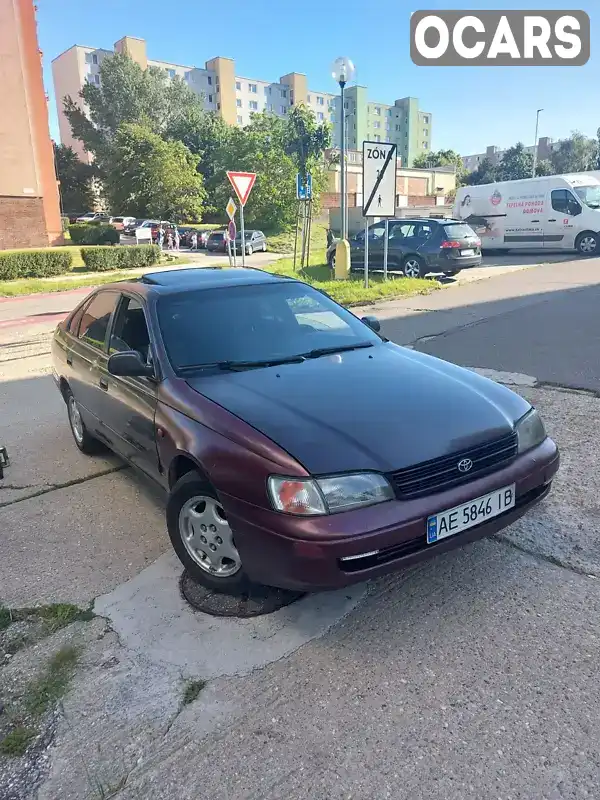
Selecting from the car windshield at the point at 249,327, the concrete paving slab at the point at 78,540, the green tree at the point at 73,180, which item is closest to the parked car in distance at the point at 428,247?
the car windshield at the point at 249,327

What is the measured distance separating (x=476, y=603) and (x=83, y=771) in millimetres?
1809

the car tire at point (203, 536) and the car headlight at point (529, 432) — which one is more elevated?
the car headlight at point (529, 432)

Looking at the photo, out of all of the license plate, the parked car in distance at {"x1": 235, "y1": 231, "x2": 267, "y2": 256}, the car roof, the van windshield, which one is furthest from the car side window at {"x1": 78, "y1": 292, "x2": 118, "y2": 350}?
the parked car in distance at {"x1": 235, "y1": 231, "x2": 267, "y2": 256}

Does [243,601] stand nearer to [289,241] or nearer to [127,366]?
[127,366]

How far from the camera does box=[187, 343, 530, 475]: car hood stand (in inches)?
105

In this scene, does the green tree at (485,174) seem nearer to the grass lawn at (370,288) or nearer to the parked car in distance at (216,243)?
the parked car in distance at (216,243)

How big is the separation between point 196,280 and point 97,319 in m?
0.96

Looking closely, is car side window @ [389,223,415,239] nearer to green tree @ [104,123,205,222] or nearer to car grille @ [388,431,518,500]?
car grille @ [388,431,518,500]

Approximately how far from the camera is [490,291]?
45.6 ft

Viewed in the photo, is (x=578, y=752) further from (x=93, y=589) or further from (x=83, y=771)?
(x=93, y=589)

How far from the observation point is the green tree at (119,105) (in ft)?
224

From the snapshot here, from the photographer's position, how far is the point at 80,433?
5.15 meters

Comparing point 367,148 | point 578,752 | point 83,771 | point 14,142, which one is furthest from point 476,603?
point 14,142

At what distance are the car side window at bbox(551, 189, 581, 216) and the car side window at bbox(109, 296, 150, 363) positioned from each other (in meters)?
19.6
